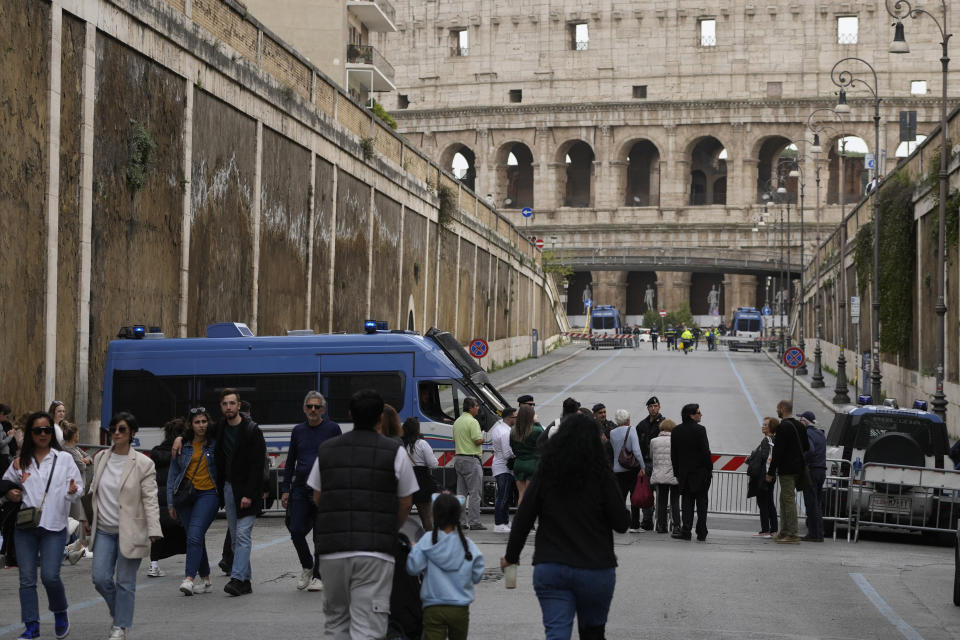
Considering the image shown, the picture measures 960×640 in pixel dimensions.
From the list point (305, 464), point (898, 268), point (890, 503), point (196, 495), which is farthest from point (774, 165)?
point (196, 495)

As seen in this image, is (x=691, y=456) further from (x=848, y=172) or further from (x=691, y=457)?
(x=848, y=172)

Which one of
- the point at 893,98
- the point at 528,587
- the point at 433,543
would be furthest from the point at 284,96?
the point at 893,98

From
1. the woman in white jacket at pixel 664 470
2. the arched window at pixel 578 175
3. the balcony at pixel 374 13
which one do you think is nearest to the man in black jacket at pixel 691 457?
the woman in white jacket at pixel 664 470

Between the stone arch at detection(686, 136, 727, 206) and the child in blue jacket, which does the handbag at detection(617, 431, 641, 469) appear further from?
the stone arch at detection(686, 136, 727, 206)

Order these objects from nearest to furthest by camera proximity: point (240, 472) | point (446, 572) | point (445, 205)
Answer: point (446, 572) → point (240, 472) → point (445, 205)

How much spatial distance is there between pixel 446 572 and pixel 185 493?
5096 mm

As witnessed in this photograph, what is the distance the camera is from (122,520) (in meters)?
10.5

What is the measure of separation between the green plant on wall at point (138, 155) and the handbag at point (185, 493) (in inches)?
478

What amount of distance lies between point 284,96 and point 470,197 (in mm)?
27461

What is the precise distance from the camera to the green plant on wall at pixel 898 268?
41500 mm

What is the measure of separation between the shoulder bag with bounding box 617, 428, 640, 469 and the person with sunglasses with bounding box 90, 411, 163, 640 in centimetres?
818

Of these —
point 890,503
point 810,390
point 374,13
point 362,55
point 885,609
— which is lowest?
point 885,609

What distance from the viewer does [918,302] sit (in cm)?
4041

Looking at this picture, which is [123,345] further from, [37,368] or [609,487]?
[609,487]
